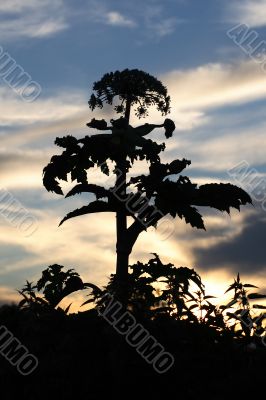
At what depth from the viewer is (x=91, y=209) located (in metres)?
15.2

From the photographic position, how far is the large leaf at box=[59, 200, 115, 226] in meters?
15.1

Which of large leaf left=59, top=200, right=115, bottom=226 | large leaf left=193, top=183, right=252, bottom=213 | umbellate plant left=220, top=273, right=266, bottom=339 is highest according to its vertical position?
large leaf left=193, top=183, right=252, bottom=213

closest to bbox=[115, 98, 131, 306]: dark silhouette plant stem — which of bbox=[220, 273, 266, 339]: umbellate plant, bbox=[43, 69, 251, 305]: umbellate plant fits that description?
bbox=[43, 69, 251, 305]: umbellate plant

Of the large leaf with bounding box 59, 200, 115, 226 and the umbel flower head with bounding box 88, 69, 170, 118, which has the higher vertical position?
the umbel flower head with bounding box 88, 69, 170, 118

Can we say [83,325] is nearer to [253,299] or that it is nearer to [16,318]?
[16,318]

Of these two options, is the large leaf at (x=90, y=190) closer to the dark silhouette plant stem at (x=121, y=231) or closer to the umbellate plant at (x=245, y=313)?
the dark silhouette plant stem at (x=121, y=231)

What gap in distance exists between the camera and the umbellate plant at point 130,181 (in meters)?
14.6

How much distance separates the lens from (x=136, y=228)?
15633 millimetres

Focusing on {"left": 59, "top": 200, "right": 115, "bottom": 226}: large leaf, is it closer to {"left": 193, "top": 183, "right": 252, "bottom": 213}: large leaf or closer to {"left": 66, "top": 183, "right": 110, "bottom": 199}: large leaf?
{"left": 66, "top": 183, "right": 110, "bottom": 199}: large leaf

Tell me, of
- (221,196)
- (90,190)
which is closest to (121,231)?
(90,190)

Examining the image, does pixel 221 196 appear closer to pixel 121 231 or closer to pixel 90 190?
pixel 121 231

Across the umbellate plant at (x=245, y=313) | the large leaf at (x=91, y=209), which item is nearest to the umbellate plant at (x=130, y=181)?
the large leaf at (x=91, y=209)

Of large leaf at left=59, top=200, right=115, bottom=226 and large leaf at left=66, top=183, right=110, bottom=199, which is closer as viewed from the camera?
large leaf at left=59, top=200, right=115, bottom=226

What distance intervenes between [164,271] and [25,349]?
9.45 meters
